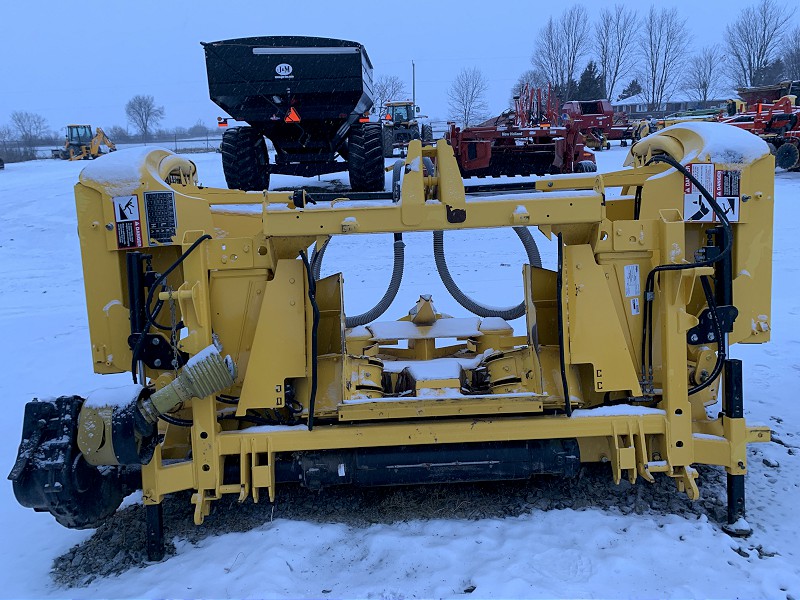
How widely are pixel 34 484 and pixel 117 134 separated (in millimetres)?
71414

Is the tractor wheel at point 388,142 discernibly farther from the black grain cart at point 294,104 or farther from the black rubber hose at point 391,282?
the black rubber hose at point 391,282

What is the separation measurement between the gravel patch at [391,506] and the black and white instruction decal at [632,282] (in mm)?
1022

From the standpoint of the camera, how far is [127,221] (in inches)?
144

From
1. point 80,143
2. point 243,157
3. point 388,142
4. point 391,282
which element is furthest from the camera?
point 80,143

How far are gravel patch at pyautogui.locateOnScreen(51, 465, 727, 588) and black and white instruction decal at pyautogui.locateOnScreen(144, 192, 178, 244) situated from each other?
1458 millimetres

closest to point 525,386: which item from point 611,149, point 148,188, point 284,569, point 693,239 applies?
point 693,239

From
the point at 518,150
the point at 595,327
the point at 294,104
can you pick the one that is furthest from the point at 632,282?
the point at 518,150

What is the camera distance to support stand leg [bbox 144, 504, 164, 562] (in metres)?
3.38

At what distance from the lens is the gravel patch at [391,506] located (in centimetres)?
354

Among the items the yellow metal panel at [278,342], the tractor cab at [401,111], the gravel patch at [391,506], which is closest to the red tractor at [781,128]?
the tractor cab at [401,111]

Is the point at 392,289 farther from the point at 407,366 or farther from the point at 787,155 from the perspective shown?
the point at 787,155

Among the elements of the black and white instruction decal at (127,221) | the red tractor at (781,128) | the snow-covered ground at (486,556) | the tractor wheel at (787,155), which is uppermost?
the red tractor at (781,128)

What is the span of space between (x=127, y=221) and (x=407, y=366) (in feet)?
5.55

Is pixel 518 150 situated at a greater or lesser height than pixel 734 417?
greater
